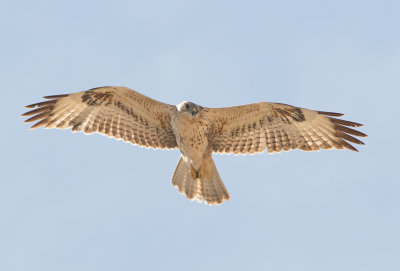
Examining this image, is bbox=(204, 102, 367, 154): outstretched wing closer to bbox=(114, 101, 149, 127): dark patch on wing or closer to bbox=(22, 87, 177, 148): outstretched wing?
bbox=(22, 87, 177, 148): outstretched wing

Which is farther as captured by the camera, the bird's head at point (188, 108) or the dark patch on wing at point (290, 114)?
the dark patch on wing at point (290, 114)

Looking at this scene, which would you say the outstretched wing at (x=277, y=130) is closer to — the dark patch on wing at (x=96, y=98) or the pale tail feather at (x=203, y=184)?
the pale tail feather at (x=203, y=184)

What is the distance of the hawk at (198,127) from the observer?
13.6 meters

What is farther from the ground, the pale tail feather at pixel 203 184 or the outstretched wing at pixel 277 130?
the outstretched wing at pixel 277 130

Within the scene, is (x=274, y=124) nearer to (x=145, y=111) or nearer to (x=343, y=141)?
(x=343, y=141)

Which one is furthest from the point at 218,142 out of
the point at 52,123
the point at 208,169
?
the point at 52,123

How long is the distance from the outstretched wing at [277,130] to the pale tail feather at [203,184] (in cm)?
44

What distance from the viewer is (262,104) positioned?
13734mm

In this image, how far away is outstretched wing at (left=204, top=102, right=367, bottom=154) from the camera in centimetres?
1388

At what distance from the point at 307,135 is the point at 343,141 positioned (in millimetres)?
693

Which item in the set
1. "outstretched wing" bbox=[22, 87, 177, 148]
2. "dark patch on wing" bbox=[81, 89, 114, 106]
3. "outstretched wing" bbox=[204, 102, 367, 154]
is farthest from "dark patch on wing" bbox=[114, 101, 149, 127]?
"outstretched wing" bbox=[204, 102, 367, 154]

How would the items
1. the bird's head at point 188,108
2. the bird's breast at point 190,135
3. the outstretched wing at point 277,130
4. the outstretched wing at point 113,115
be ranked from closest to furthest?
1. the bird's head at point 188,108
2. the bird's breast at point 190,135
3. the outstretched wing at point 113,115
4. the outstretched wing at point 277,130

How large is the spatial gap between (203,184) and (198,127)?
120 centimetres

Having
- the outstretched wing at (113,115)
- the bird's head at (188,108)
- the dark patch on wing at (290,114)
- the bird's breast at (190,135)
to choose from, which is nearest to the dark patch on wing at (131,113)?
the outstretched wing at (113,115)
